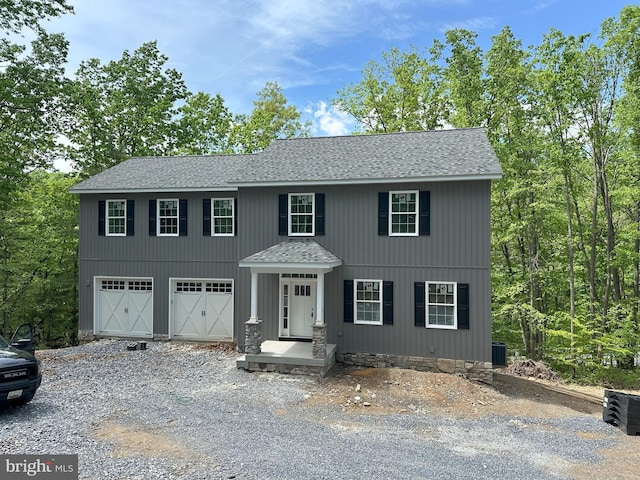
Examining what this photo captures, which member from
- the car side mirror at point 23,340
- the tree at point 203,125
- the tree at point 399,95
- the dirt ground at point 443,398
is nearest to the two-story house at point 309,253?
the dirt ground at point 443,398

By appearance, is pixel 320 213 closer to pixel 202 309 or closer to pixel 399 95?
pixel 202 309

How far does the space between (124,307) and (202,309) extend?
322 cm

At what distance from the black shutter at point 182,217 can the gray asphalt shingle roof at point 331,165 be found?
631 mm

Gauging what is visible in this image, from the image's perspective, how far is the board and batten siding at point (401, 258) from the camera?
12188 mm

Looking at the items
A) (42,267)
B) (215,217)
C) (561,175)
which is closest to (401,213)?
(215,217)

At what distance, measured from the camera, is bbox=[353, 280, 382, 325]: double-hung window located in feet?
42.5

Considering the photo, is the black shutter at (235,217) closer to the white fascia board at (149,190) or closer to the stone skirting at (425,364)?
the white fascia board at (149,190)

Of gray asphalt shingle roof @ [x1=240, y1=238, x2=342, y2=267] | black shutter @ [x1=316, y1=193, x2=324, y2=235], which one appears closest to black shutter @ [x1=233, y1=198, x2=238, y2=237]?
gray asphalt shingle roof @ [x1=240, y1=238, x2=342, y2=267]

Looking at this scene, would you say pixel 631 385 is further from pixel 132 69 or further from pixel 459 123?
pixel 132 69

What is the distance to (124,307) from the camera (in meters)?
16.1

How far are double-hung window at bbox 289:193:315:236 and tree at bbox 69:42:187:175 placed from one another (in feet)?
53.2

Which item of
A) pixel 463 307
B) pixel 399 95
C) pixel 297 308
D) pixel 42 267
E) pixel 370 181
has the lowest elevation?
pixel 297 308

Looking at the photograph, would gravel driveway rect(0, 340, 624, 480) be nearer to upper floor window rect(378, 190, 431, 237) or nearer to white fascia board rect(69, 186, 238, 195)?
upper floor window rect(378, 190, 431, 237)

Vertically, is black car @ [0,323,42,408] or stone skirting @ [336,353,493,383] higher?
black car @ [0,323,42,408]
